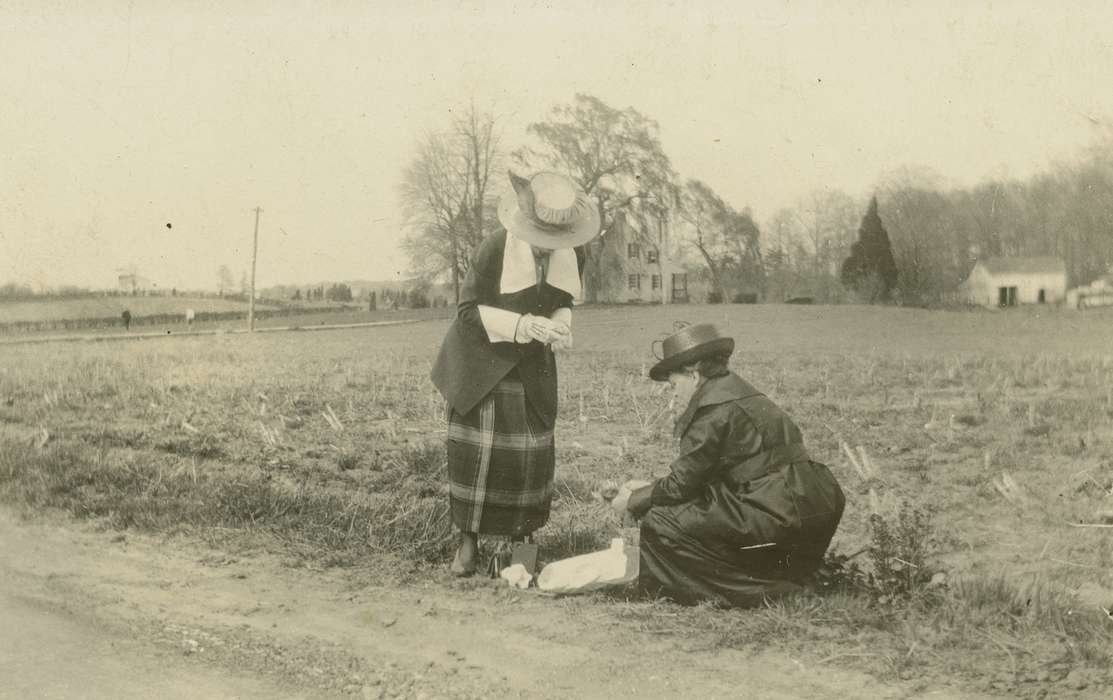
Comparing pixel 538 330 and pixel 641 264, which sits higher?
pixel 641 264

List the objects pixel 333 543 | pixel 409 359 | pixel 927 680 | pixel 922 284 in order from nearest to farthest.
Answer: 1. pixel 927 680
2. pixel 333 543
3. pixel 922 284
4. pixel 409 359

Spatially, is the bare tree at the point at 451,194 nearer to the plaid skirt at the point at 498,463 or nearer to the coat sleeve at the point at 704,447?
the plaid skirt at the point at 498,463

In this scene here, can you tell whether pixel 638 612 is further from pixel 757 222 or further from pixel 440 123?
pixel 440 123

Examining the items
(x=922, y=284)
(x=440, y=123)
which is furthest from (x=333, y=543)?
(x=922, y=284)

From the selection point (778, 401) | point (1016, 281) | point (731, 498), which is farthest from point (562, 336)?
point (1016, 281)

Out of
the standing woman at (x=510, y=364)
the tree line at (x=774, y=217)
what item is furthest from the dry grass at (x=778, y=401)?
the standing woman at (x=510, y=364)

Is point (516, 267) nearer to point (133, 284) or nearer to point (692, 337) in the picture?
point (692, 337)
